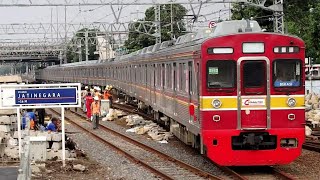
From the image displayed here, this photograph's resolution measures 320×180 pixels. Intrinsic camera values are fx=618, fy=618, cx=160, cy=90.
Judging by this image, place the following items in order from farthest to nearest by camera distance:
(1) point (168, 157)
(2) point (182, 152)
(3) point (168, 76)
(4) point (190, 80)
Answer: (3) point (168, 76) < (2) point (182, 152) < (1) point (168, 157) < (4) point (190, 80)

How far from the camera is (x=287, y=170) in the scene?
12461mm

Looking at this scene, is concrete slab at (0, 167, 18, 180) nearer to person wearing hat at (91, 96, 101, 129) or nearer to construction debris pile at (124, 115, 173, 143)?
construction debris pile at (124, 115, 173, 143)

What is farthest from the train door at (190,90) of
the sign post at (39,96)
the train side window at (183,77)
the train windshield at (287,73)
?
the sign post at (39,96)

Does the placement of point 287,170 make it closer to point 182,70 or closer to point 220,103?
point 220,103

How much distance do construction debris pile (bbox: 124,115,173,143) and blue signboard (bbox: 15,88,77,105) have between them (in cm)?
507

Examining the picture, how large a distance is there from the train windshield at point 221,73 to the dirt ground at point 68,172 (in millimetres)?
2861

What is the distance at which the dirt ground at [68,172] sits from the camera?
1232cm

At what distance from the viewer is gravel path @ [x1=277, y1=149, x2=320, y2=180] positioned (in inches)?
467

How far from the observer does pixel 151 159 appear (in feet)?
48.1

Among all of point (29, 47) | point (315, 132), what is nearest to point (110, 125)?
point (315, 132)

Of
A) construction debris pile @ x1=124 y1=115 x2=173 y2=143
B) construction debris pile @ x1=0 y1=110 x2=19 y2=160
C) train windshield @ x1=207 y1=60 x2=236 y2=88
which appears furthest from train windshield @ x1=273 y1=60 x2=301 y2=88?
construction debris pile @ x1=124 y1=115 x2=173 y2=143

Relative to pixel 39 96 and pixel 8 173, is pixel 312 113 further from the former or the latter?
pixel 8 173

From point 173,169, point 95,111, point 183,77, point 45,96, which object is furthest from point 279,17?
point 45,96

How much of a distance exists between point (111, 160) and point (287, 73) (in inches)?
201
